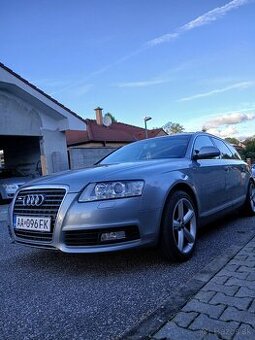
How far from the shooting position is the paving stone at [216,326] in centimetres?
231

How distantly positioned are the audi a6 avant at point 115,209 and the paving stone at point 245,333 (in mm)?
1332

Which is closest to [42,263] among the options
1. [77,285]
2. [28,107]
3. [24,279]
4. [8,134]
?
[24,279]

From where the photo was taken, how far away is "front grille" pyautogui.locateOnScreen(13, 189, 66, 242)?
11.6 ft

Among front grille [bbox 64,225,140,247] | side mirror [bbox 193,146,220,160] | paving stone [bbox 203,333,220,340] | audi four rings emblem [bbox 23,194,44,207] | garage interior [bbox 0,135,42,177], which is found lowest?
paving stone [bbox 203,333,220,340]

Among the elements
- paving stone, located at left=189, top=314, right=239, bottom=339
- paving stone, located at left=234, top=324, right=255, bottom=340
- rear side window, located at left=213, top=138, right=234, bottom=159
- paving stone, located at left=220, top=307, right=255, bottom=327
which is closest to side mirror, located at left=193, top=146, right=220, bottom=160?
rear side window, located at left=213, top=138, right=234, bottom=159

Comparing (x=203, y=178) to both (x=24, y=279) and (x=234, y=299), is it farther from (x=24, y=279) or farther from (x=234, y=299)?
(x=24, y=279)

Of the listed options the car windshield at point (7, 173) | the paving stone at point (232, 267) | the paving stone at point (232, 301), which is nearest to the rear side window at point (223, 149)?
the paving stone at point (232, 267)

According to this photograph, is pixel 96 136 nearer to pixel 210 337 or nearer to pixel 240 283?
pixel 240 283

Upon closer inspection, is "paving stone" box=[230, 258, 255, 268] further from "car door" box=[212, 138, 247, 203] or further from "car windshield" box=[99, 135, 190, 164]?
"car door" box=[212, 138, 247, 203]

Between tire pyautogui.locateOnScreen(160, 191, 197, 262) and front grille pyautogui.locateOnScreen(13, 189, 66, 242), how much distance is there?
1.05 metres

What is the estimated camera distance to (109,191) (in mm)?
3486

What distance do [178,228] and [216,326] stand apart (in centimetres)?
→ 161

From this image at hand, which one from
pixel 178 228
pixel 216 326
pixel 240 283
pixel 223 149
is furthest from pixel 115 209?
pixel 223 149

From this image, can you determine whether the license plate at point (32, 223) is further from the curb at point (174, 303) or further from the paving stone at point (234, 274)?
the paving stone at point (234, 274)
